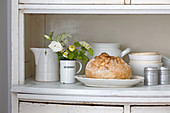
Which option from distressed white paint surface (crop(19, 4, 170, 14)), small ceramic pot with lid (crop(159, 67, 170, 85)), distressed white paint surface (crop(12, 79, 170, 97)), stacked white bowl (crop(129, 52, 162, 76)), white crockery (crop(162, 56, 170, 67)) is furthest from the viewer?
white crockery (crop(162, 56, 170, 67))

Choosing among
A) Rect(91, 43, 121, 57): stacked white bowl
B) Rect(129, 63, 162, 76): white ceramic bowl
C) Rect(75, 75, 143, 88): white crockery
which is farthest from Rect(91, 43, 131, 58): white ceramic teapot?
Rect(75, 75, 143, 88): white crockery

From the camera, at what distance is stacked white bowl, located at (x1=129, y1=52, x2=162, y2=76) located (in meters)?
1.93

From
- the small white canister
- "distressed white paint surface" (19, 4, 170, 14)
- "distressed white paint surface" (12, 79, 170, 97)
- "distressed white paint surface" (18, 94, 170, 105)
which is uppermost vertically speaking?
"distressed white paint surface" (19, 4, 170, 14)

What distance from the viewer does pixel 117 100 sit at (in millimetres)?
1595

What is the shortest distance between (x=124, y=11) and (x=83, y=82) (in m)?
0.51

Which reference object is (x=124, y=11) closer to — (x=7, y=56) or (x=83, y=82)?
(x=83, y=82)

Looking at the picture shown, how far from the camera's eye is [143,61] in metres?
1.94

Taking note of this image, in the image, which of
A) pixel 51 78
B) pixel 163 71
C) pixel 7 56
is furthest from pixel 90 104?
pixel 7 56

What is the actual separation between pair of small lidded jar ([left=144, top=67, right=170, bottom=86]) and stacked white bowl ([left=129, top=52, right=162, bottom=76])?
11 centimetres

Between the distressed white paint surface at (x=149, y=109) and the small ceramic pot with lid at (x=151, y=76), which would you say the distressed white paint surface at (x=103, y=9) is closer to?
the small ceramic pot with lid at (x=151, y=76)

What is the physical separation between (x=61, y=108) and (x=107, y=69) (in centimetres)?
36

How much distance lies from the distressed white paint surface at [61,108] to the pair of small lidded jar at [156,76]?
302 mm

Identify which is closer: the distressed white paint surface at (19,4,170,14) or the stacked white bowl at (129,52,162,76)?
the distressed white paint surface at (19,4,170,14)

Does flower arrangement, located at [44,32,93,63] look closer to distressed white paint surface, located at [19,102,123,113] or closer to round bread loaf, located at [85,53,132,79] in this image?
round bread loaf, located at [85,53,132,79]
